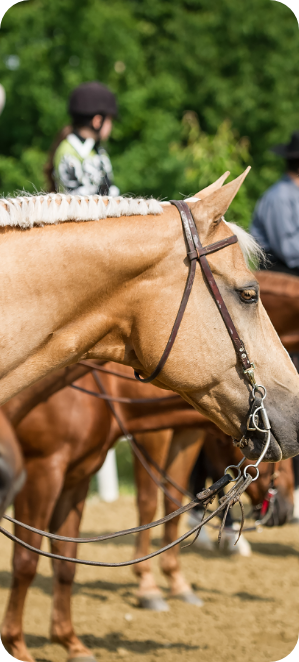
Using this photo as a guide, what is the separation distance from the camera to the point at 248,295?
2338mm

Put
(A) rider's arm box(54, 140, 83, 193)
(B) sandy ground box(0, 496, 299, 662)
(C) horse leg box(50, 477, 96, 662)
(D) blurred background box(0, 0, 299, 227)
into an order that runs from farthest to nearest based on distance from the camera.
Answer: (D) blurred background box(0, 0, 299, 227)
(A) rider's arm box(54, 140, 83, 193)
(B) sandy ground box(0, 496, 299, 662)
(C) horse leg box(50, 477, 96, 662)

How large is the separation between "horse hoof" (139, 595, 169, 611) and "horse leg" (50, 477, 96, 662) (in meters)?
1.00

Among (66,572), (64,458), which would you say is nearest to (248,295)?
(64,458)

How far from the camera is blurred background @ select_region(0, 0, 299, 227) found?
14555 mm

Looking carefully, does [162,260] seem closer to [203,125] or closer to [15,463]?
[15,463]

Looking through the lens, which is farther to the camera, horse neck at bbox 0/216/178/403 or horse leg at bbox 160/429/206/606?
horse leg at bbox 160/429/206/606

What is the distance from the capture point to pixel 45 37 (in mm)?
15219

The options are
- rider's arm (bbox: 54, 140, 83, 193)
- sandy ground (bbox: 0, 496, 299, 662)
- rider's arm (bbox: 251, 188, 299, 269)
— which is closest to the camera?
sandy ground (bbox: 0, 496, 299, 662)

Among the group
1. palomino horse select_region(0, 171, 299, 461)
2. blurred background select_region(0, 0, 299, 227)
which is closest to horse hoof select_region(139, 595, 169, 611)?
palomino horse select_region(0, 171, 299, 461)

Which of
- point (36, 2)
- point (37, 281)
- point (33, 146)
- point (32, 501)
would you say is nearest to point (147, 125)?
point (33, 146)

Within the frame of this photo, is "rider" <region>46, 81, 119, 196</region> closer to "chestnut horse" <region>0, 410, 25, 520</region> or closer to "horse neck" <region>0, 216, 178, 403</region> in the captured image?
"horse neck" <region>0, 216, 178, 403</region>

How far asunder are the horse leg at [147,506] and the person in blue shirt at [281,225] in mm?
1653

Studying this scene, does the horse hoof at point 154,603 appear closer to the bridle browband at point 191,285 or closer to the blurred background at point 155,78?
the bridle browband at point 191,285

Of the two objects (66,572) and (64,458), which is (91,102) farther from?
(66,572)
